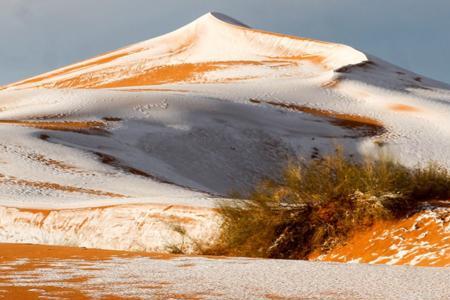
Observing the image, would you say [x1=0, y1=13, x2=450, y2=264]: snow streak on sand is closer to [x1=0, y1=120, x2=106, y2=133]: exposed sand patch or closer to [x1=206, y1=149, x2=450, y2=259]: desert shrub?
[x1=0, y1=120, x2=106, y2=133]: exposed sand patch

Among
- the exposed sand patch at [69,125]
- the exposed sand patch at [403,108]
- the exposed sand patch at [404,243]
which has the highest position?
the exposed sand patch at [403,108]

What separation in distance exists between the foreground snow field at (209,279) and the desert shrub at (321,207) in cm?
256

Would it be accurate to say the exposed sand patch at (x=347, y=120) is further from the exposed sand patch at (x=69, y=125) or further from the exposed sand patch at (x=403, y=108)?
the exposed sand patch at (x=69, y=125)

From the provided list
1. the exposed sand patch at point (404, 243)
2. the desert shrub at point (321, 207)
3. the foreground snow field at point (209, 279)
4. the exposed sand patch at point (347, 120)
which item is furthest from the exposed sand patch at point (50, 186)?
the exposed sand patch at point (347, 120)

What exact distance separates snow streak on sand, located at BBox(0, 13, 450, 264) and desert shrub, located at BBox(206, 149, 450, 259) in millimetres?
1036

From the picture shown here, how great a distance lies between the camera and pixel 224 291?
7.02 metres

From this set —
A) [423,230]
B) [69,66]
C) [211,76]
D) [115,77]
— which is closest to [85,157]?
[423,230]

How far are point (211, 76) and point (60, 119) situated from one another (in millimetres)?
26166

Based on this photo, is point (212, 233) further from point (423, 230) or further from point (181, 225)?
point (423, 230)

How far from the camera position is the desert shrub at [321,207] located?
39.6 ft

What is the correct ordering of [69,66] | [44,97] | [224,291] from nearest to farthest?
[224,291], [44,97], [69,66]

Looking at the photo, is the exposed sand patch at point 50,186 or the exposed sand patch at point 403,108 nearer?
the exposed sand patch at point 50,186

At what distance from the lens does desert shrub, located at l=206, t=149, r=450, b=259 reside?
475 inches

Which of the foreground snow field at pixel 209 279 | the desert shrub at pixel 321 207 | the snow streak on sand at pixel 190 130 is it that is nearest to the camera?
the foreground snow field at pixel 209 279
